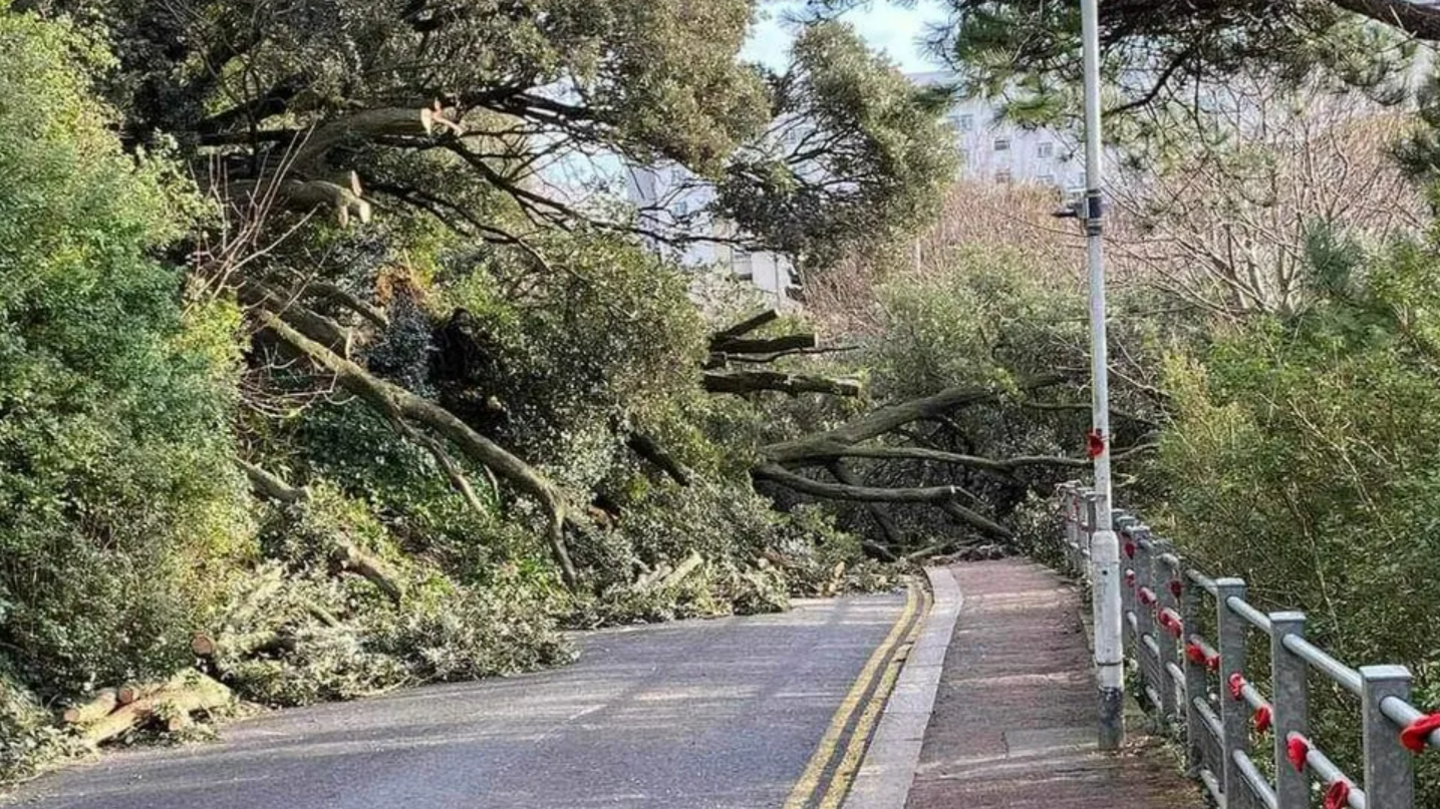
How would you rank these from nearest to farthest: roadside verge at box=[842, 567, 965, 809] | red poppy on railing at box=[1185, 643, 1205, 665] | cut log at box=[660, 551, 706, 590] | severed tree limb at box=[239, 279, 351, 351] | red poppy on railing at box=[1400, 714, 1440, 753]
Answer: red poppy on railing at box=[1400, 714, 1440, 753] → red poppy on railing at box=[1185, 643, 1205, 665] → roadside verge at box=[842, 567, 965, 809] → severed tree limb at box=[239, 279, 351, 351] → cut log at box=[660, 551, 706, 590]

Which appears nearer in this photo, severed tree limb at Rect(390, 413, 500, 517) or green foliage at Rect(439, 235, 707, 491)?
severed tree limb at Rect(390, 413, 500, 517)

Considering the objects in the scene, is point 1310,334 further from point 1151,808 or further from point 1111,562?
point 1151,808

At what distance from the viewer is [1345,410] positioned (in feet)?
24.9

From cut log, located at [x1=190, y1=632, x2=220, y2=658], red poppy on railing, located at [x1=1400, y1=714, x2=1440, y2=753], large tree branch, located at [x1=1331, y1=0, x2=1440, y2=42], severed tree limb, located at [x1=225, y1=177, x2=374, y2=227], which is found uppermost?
large tree branch, located at [x1=1331, y1=0, x2=1440, y2=42]

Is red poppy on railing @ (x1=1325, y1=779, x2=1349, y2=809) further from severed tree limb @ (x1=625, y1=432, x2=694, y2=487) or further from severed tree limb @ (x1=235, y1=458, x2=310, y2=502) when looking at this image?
severed tree limb @ (x1=625, y1=432, x2=694, y2=487)

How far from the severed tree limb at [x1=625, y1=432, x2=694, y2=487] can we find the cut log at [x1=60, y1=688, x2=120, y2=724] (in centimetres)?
1318

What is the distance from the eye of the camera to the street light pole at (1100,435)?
879cm

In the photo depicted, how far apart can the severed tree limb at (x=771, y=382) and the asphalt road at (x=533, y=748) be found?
1160 cm

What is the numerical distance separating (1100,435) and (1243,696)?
11.5 feet

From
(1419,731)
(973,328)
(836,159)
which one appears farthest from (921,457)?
(1419,731)

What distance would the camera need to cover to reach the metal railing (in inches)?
145

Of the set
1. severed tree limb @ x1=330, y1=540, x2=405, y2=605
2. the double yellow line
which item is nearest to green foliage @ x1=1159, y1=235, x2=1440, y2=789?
the double yellow line

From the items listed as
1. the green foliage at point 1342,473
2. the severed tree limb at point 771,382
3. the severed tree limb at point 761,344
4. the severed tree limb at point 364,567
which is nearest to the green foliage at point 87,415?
the severed tree limb at point 364,567

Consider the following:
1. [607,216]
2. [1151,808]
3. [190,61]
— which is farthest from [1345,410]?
[607,216]
